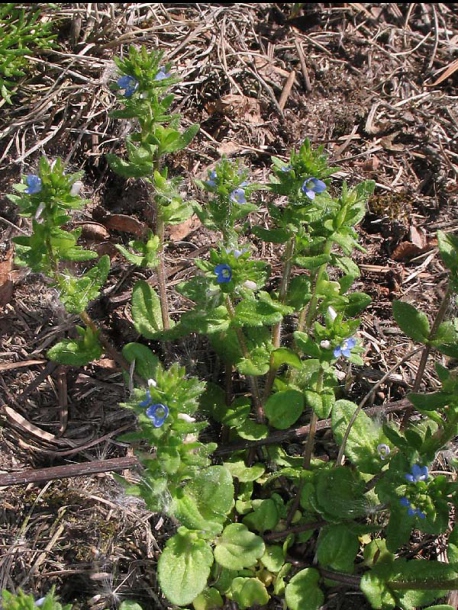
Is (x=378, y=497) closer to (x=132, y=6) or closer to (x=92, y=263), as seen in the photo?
(x=92, y=263)

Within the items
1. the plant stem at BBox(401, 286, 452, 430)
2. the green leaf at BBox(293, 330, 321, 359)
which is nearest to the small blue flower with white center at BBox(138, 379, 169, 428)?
the green leaf at BBox(293, 330, 321, 359)

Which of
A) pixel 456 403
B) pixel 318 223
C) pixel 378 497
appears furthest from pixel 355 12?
pixel 378 497

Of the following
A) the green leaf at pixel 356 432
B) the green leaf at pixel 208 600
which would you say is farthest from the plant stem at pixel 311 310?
the green leaf at pixel 208 600

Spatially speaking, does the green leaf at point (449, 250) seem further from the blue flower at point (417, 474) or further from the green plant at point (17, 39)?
the green plant at point (17, 39)

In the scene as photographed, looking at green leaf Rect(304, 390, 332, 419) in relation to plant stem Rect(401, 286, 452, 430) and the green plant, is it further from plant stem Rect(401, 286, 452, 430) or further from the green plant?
the green plant

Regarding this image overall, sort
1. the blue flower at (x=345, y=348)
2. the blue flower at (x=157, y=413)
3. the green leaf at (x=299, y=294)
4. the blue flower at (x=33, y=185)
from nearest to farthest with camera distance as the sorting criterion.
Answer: the blue flower at (x=157, y=413), the blue flower at (x=33, y=185), the blue flower at (x=345, y=348), the green leaf at (x=299, y=294)

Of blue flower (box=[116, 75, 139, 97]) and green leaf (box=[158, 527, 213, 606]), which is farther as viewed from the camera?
blue flower (box=[116, 75, 139, 97])
